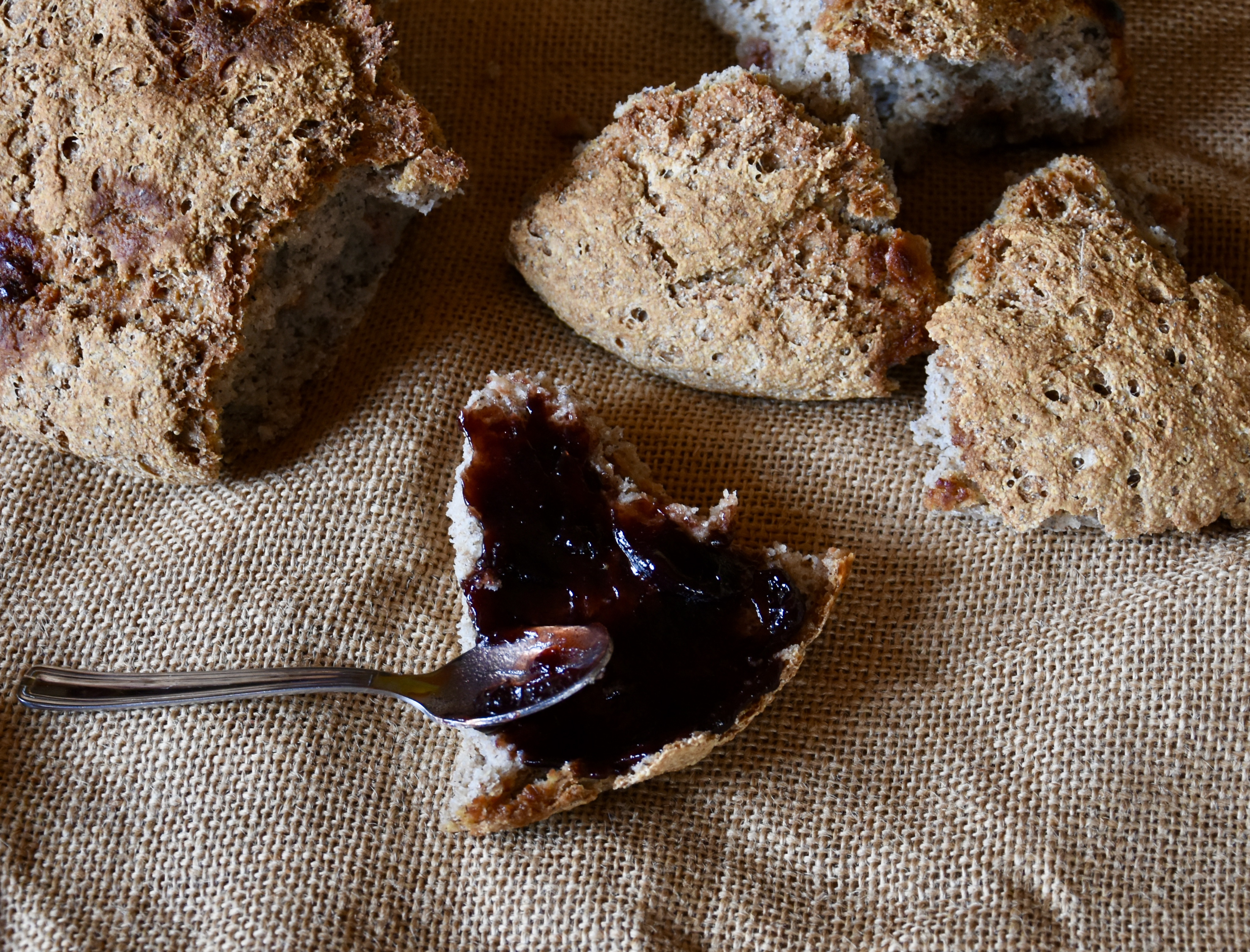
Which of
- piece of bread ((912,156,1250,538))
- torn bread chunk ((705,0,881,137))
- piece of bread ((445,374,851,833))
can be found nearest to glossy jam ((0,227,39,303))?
piece of bread ((445,374,851,833))

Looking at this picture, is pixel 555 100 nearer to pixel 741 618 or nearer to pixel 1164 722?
pixel 741 618

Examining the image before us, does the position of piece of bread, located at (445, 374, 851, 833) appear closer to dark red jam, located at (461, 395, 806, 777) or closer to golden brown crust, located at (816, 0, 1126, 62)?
dark red jam, located at (461, 395, 806, 777)

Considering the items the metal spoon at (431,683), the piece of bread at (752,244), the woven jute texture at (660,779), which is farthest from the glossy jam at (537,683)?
the piece of bread at (752,244)

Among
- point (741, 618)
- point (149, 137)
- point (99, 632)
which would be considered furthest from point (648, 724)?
point (149, 137)

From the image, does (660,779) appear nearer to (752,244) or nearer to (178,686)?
(178,686)

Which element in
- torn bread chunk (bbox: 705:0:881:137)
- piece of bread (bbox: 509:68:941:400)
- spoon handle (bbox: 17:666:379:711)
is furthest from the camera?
torn bread chunk (bbox: 705:0:881:137)

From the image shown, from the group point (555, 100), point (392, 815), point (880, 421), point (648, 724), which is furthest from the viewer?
point (555, 100)
